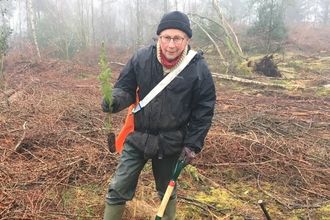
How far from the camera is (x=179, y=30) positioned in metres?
2.61

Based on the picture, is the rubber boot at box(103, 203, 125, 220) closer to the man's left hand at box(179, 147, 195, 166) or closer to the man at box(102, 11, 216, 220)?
the man at box(102, 11, 216, 220)

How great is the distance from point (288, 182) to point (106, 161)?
287 cm

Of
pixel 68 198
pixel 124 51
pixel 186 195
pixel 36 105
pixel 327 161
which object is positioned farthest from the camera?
pixel 124 51

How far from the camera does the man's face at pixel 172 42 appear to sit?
2.58 meters

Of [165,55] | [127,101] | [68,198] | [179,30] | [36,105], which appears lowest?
[68,198]

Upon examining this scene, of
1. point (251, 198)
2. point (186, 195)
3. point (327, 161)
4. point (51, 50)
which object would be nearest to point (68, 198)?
point (186, 195)

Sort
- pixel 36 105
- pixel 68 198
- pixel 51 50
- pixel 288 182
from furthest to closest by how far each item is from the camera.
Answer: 1. pixel 51 50
2. pixel 36 105
3. pixel 288 182
4. pixel 68 198

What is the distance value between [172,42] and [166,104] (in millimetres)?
551

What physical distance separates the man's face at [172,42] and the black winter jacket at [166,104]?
139 mm

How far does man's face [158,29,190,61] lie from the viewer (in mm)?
2578

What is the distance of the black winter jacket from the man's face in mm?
139

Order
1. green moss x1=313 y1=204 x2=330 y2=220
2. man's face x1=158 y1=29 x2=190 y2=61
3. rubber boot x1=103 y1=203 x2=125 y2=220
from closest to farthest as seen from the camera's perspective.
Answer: man's face x1=158 y1=29 x2=190 y2=61 → rubber boot x1=103 y1=203 x2=125 y2=220 → green moss x1=313 y1=204 x2=330 y2=220

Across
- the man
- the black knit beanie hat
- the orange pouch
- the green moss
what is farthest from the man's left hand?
the green moss

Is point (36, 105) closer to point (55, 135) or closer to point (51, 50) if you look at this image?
point (55, 135)
